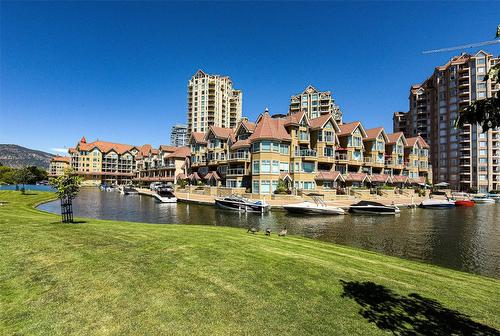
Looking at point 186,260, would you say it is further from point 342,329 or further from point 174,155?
point 174,155

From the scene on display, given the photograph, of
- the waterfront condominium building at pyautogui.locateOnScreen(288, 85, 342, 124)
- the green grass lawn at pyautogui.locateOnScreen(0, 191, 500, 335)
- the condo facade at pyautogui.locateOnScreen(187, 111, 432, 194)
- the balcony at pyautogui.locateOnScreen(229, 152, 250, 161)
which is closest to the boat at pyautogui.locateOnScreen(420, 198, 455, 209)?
the condo facade at pyautogui.locateOnScreen(187, 111, 432, 194)

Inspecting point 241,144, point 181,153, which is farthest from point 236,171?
point 181,153

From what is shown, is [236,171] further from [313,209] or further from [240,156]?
[313,209]

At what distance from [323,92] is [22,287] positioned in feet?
449

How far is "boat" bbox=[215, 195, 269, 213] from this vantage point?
38.8m

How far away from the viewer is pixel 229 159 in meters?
59.9

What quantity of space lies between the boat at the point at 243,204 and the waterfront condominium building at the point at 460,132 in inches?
3372

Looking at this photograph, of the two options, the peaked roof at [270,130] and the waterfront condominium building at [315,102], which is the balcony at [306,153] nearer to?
the peaked roof at [270,130]

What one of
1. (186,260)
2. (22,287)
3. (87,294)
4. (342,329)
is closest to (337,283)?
(342,329)

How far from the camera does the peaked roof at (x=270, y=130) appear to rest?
52312mm

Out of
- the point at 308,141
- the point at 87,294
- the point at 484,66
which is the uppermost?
the point at 484,66

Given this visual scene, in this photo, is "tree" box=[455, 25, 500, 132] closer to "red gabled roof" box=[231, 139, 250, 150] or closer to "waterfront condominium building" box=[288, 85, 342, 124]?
"red gabled roof" box=[231, 139, 250, 150]

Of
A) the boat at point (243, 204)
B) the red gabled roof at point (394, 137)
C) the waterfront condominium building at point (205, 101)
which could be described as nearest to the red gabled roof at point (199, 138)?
the boat at point (243, 204)

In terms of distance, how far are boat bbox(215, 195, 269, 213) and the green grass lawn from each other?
88.6ft
